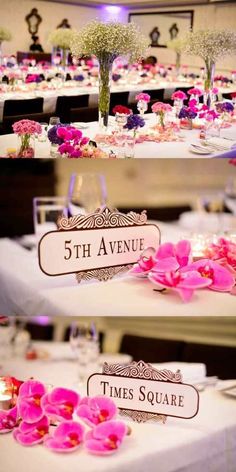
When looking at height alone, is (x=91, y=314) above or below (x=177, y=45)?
below

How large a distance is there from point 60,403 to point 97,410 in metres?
0.07

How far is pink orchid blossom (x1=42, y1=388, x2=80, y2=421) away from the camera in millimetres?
950

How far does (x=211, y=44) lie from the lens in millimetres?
4453

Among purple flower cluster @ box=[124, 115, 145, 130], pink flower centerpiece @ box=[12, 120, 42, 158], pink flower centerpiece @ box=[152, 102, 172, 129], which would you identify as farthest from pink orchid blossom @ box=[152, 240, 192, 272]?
Result: pink flower centerpiece @ box=[152, 102, 172, 129]

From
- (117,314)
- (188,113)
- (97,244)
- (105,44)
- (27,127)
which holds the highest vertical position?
(105,44)

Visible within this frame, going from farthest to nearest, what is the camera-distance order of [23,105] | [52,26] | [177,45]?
[52,26], [177,45], [23,105]

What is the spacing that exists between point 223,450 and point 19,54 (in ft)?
46.0

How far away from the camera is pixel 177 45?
29.0ft

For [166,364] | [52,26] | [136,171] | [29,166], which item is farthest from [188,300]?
[52,26]

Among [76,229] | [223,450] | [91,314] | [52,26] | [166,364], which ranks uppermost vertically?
[52,26]

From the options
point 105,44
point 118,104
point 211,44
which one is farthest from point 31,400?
point 118,104

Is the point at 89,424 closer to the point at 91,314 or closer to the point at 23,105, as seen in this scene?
the point at 91,314

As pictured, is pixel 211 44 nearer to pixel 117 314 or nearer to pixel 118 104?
pixel 118 104

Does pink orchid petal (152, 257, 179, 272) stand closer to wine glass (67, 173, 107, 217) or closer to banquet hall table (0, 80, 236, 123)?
wine glass (67, 173, 107, 217)
